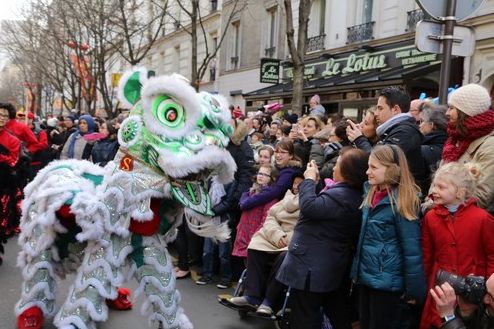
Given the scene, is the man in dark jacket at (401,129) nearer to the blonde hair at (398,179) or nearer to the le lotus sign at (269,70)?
the blonde hair at (398,179)

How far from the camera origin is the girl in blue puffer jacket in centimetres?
367

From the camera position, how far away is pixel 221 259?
21.0 feet

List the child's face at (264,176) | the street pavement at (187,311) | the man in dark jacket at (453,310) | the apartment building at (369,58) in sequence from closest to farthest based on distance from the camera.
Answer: the man in dark jacket at (453,310) < the street pavement at (187,311) < the child's face at (264,176) < the apartment building at (369,58)

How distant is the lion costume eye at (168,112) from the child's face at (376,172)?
1.38 meters

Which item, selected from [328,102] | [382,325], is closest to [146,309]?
[382,325]

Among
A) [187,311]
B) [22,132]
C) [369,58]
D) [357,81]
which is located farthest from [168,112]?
[369,58]

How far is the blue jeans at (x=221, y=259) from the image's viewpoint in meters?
6.37

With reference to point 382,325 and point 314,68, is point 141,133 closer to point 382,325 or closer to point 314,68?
point 382,325

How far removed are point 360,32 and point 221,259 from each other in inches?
454

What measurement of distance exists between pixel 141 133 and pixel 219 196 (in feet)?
8.07

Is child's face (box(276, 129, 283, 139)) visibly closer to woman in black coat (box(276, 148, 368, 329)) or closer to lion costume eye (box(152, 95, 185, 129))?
woman in black coat (box(276, 148, 368, 329))

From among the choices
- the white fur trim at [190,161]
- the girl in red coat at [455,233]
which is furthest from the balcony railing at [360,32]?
the white fur trim at [190,161]

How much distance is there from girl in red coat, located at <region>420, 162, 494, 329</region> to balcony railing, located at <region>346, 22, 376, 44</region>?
12.7m

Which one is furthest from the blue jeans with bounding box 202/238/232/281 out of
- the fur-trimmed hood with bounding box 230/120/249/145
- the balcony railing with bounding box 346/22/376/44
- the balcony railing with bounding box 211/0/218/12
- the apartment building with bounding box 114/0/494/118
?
the balcony railing with bounding box 211/0/218/12
